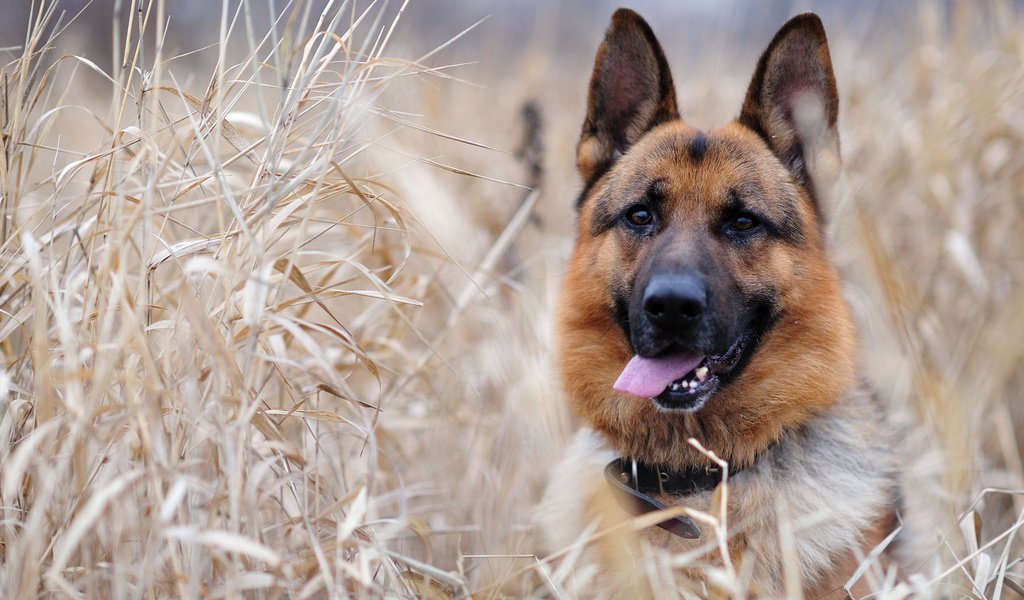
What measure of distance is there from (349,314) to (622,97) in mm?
2296

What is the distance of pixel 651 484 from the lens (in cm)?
297

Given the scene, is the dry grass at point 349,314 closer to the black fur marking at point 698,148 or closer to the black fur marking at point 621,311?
the black fur marking at point 621,311

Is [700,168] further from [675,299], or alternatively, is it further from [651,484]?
[651,484]

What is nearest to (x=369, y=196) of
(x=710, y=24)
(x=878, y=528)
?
(x=878, y=528)

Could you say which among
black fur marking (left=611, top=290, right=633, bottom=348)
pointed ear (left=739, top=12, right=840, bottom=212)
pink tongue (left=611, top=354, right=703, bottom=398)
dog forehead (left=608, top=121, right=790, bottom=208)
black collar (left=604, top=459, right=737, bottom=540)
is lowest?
black collar (left=604, top=459, right=737, bottom=540)

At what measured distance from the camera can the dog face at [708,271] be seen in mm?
2805

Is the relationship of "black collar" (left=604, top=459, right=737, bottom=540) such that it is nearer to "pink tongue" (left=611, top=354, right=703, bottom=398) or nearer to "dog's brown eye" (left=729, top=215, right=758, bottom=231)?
"pink tongue" (left=611, top=354, right=703, bottom=398)

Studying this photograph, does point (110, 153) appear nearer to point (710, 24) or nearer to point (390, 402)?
point (390, 402)

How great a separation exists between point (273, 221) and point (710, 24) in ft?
17.3

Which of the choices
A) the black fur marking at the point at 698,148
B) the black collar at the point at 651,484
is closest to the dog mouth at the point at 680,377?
the black collar at the point at 651,484

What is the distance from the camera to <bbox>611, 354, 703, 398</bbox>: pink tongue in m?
2.79

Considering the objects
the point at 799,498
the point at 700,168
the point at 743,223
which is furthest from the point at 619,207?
the point at 799,498


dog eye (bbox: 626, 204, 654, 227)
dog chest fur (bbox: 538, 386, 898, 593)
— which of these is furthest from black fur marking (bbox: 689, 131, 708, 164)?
dog chest fur (bbox: 538, 386, 898, 593)

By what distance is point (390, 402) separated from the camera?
3.97 meters
